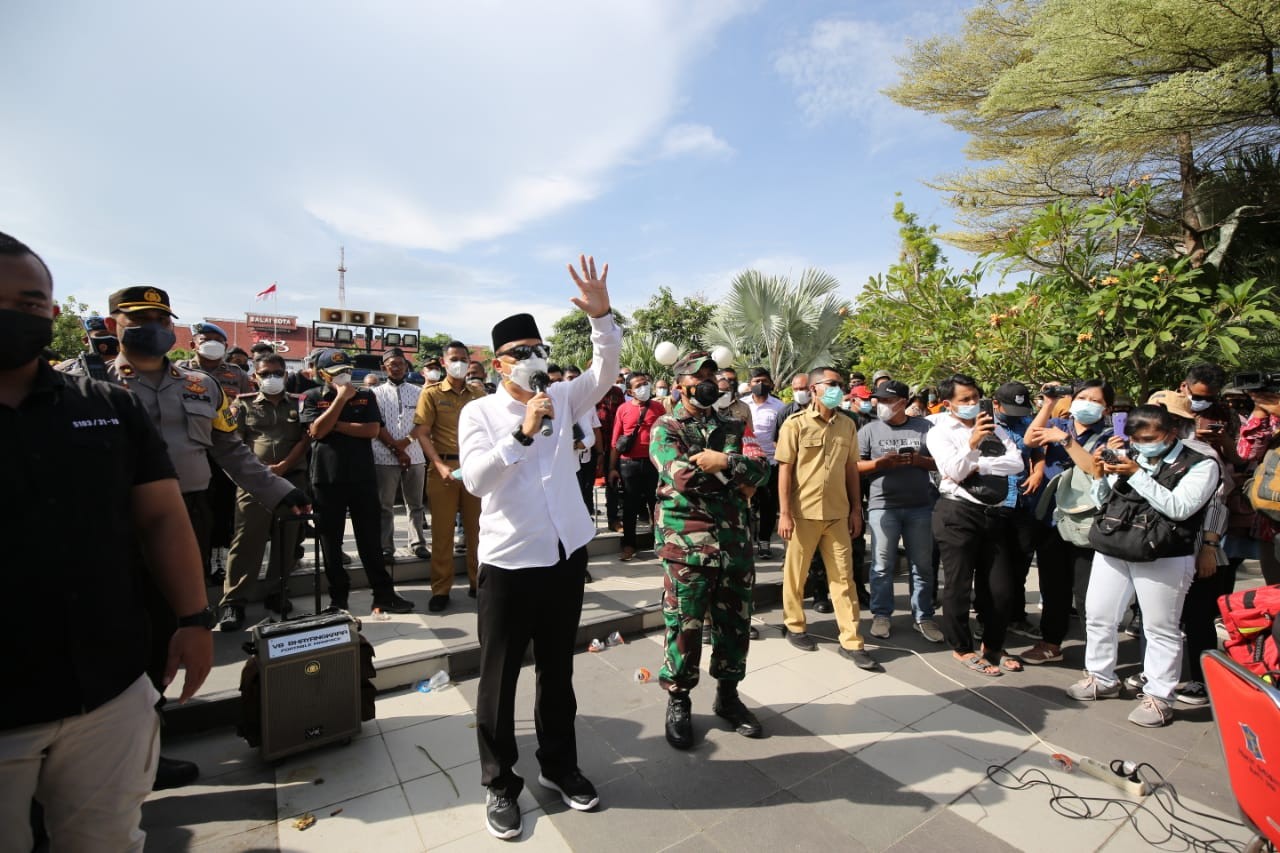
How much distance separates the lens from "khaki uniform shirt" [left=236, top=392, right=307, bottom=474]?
445 centimetres

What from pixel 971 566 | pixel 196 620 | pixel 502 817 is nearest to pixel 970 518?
pixel 971 566

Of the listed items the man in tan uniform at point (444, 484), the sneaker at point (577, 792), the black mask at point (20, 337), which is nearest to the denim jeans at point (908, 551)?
the sneaker at point (577, 792)

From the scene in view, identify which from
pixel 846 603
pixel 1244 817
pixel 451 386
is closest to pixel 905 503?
pixel 846 603

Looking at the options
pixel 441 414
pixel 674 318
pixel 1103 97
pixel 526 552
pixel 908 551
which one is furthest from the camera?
pixel 674 318

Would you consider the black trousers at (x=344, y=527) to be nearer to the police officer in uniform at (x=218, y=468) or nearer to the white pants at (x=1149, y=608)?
the police officer in uniform at (x=218, y=468)

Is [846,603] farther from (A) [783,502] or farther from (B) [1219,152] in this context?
(B) [1219,152]

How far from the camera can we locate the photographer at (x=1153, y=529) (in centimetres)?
316

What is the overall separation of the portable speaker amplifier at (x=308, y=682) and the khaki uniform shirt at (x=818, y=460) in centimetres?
288

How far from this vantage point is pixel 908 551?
456 cm

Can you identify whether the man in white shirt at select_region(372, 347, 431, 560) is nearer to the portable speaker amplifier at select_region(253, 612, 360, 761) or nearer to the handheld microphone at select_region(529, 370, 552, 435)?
the portable speaker amplifier at select_region(253, 612, 360, 761)

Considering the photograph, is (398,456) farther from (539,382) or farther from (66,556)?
(66,556)

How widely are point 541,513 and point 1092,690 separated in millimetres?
3543

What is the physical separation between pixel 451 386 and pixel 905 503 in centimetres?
364

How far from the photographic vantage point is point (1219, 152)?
8664mm
